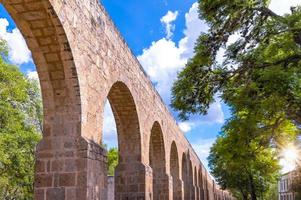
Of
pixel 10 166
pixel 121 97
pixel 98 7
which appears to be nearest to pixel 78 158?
pixel 98 7

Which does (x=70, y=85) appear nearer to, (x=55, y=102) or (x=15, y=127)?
(x=55, y=102)

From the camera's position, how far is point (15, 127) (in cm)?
1792

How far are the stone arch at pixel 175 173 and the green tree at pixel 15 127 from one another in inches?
275

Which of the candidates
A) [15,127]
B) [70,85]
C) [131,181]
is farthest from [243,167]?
[70,85]

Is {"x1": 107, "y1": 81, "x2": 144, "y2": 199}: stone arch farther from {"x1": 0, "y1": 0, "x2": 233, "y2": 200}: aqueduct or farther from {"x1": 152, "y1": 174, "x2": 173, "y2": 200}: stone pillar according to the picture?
{"x1": 152, "y1": 174, "x2": 173, "y2": 200}: stone pillar

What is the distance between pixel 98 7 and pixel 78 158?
336 centimetres

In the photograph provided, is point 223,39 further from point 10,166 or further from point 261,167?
point 261,167

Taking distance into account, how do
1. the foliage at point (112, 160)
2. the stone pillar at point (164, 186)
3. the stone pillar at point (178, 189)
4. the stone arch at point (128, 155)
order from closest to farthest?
the stone arch at point (128, 155), the stone pillar at point (164, 186), the stone pillar at point (178, 189), the foliage at point (112, 160)

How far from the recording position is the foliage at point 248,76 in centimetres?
810

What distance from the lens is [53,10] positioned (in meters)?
5.81

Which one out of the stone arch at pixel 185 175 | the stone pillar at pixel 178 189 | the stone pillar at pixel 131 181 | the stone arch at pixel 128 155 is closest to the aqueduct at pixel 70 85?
the stone arch at pixel 128 155

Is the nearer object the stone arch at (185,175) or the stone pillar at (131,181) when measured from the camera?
the stone pillar at (131,181)

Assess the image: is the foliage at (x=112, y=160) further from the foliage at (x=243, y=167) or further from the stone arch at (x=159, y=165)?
the stone arch at (x=159, y=165)

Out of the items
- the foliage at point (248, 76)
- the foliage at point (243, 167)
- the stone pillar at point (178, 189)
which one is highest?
the foliage at point (248, 76)
